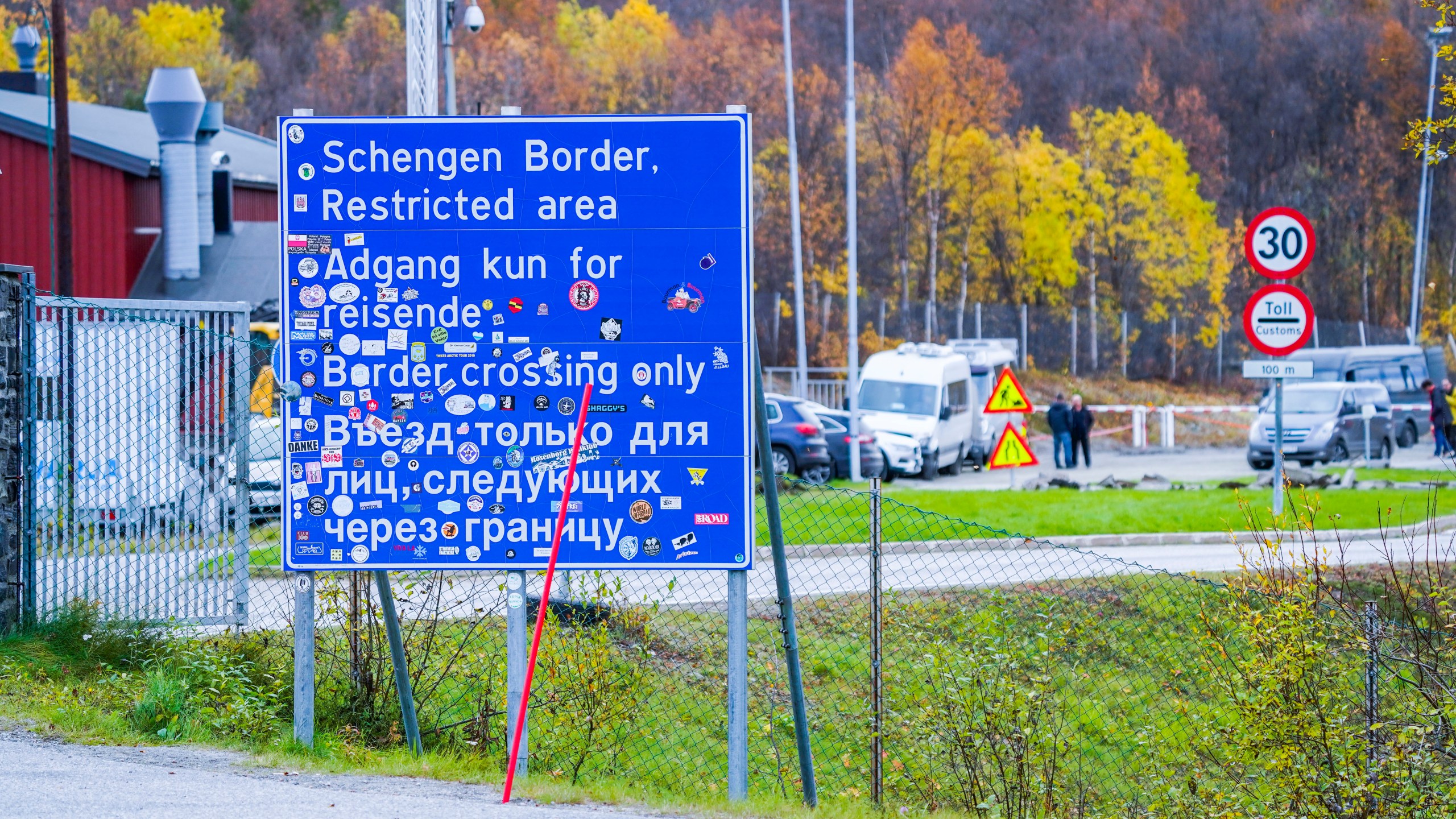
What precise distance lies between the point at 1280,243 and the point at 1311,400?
18.2m

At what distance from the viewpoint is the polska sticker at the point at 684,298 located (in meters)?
5.95

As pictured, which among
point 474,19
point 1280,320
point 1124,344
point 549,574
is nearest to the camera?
point 549,574

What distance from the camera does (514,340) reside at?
599cm

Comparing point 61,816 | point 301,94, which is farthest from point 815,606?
point 301,94

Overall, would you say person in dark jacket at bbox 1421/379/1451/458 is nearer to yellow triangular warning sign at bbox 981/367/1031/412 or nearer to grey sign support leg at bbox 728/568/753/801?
yellow triangular warning sign at bbox 981/367/1031/412

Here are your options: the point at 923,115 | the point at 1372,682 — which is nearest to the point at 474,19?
the point at 1372,682

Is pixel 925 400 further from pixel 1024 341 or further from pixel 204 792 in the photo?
pixel 1024 341

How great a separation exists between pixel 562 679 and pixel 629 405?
60.1 inches

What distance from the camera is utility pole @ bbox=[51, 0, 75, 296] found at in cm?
2306

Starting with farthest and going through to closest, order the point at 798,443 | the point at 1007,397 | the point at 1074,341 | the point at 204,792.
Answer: the point at 1074,341
the point at 798,443
the point at 1007,397
the point at 204,792

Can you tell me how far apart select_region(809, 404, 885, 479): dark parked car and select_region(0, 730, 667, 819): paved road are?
1829 cm

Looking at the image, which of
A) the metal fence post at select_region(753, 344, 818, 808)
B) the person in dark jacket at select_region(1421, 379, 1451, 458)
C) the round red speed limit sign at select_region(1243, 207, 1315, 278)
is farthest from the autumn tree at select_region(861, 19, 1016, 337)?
the metal fence post at select_region(753, 344, 818, 808)

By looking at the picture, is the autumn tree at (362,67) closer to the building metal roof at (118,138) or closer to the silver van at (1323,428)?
the building metal roof at (118,138)

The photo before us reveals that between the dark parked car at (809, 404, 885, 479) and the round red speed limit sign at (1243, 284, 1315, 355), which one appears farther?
the dark parked car at (809, 404, 885, 479)
